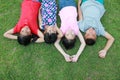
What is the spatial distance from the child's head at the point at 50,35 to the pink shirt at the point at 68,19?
0.82 ft

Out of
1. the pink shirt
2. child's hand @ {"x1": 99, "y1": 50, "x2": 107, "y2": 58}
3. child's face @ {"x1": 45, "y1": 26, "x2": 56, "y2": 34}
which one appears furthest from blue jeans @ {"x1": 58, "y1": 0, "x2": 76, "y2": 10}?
child's hand @ {"x1": 99, "y1": 50, "x2": 107, "y2": 58}

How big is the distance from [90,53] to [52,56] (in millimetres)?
644

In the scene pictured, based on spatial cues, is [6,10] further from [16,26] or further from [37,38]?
[37,38]

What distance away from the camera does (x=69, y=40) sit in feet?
14.8

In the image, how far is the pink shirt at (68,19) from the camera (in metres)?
4.79

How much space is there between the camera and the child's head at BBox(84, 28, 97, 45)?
4.59 m

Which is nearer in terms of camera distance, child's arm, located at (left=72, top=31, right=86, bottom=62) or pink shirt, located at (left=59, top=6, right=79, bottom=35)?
child's arm, located at (left=72, top=31, right=86, bottom=62)

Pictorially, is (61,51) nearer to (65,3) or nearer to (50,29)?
(50,29)

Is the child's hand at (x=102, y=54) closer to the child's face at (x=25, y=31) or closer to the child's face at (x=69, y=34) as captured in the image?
the child's face at (x=69, y=34)

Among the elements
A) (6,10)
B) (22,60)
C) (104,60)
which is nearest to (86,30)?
(104,60)

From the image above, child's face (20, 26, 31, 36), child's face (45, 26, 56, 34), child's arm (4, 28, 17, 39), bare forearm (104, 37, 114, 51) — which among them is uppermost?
child's face (20, 26, 31, 36)

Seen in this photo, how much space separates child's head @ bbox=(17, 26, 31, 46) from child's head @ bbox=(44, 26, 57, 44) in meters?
0.28

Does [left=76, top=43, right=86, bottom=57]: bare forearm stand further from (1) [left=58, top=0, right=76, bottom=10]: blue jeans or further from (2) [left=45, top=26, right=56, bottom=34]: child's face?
(1) [left=58, top=0, right=76, bottom=10]: blue jeans

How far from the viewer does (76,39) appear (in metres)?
4.81
